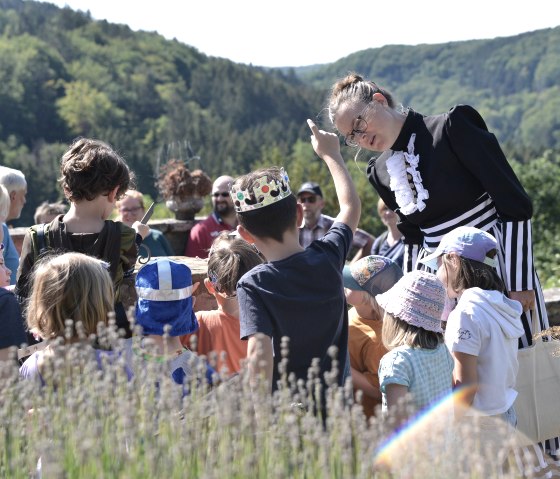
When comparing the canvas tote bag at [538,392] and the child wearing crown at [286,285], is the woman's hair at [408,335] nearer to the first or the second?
the child wearing crown at [286,285]

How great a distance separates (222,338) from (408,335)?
879 mm

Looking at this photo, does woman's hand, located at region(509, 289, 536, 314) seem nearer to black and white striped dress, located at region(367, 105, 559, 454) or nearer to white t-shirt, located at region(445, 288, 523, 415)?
black and white striped dress, located at region(367, 105, 559, 454)

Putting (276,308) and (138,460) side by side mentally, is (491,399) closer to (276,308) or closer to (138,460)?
(276,308)

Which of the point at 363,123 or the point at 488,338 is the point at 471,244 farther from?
the point at 363,123

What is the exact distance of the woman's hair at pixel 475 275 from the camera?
146 inches

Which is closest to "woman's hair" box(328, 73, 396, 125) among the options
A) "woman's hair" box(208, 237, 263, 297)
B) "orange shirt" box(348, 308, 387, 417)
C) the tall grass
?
"woman's hair" box(208, 237, 263, 297)

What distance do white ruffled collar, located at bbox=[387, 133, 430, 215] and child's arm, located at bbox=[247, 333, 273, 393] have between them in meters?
1.51

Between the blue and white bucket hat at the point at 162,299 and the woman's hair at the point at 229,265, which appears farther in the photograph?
the woman's hair at the point at 229,265

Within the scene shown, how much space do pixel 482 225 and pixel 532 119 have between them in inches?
6459

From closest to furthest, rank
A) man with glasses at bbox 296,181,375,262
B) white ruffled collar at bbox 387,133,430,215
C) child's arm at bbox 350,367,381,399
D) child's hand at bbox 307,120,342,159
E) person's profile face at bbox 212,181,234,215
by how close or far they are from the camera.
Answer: child's hand at bbox 307,120,342,159, child's arm at bbox 350,367,381,399, white ruffled collar at bbox 387,133,430,215, man with glasses at bbox 296,181,375,262, person's profile face at bbox 212,181,234,215

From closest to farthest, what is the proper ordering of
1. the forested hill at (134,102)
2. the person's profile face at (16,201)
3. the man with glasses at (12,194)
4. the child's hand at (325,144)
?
the child's hand at (325,144)
the man with glasses at (12,194)
the person's profile face at (16,201)
the forested hill at (134,102)

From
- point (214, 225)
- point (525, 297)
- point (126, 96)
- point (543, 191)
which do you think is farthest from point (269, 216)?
point (126, 96)

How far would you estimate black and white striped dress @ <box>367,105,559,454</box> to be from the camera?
3.85 meters

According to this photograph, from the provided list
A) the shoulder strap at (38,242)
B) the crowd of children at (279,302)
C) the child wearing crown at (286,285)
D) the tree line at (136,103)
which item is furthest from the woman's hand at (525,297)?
the tree line at (136,103)
